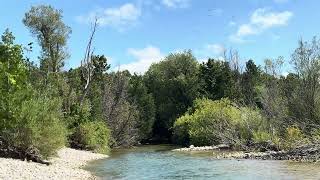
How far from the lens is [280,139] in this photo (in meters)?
38.5

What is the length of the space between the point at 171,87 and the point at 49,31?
1038 inches

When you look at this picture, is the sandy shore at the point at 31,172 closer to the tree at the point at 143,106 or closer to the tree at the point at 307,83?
the tree at the point at 307,83

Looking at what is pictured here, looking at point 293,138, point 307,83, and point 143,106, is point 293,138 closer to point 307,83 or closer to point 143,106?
point 307,83

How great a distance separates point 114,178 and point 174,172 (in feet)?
13.3

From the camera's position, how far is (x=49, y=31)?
58.4m

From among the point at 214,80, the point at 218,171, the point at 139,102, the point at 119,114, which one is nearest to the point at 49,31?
the point at 119,114

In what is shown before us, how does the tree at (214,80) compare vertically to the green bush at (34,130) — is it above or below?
above

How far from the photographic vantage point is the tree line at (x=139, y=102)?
30.0m

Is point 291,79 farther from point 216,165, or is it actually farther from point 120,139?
point 120,139

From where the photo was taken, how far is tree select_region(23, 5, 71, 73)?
190 ft

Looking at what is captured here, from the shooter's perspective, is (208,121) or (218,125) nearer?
(218,125)

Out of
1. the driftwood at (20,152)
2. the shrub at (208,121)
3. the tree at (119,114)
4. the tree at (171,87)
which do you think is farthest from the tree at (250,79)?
the driftwood at (20,152)

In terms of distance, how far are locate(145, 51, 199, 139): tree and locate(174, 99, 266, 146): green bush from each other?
7688mm

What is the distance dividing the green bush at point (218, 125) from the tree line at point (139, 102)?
118 millimetres
